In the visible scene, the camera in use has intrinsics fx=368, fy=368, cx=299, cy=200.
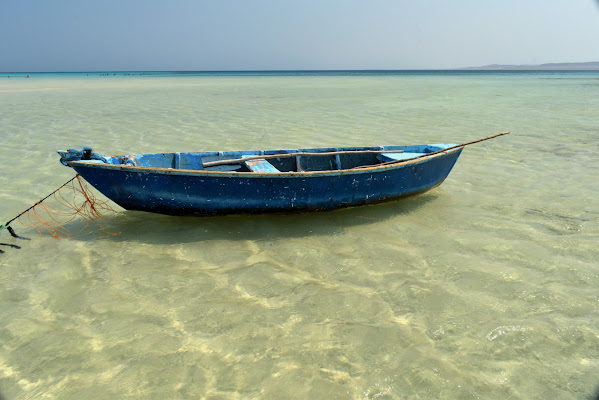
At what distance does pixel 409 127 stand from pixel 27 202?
39.8 feet

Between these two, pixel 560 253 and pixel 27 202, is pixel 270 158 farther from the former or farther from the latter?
pixel 560 253

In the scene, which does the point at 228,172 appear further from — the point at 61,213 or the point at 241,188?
the point at 61,213

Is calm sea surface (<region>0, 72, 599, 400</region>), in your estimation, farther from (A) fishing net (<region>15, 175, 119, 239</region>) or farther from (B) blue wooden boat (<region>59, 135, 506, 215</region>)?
(B) blue wooden boat (<region>59, 135, 506, 215</region>)

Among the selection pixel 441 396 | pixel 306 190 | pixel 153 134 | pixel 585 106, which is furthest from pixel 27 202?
pixel 585 106

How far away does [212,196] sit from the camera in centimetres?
555

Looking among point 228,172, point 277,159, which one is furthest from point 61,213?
point 277,159

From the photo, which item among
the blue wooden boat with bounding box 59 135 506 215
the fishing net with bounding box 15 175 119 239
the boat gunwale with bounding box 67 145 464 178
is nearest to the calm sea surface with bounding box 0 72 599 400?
the fishing net with bounding box 15 175 119 239

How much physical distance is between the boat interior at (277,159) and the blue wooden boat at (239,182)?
19mm

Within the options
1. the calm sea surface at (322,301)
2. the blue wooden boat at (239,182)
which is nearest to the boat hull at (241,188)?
the blue wooden boat at (239,182)

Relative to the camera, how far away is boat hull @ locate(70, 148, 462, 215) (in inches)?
207

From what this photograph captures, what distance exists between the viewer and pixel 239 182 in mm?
5477

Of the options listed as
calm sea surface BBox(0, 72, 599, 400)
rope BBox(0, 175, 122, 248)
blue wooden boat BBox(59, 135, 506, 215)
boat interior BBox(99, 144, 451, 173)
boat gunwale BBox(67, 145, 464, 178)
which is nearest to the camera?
calm sea surface BBox(0, 72, 599, 400)

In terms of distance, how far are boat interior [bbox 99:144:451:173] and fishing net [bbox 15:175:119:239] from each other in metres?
1.05

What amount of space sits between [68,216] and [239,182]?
3.26 meters
